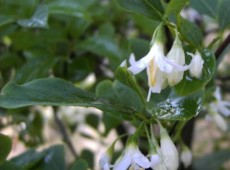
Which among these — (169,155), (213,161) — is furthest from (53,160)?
(213,161)

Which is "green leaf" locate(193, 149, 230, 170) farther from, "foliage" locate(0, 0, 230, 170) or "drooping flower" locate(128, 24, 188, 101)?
"drooping flower" locate(128, 24, 188, 101)

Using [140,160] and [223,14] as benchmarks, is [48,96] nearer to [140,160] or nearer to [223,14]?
[140,160]

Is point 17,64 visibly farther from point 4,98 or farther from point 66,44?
point 4,98

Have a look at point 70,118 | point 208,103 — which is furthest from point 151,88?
point 70,118

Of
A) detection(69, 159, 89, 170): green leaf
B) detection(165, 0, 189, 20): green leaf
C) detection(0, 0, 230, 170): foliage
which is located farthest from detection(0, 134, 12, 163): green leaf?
detection(165, 0, 189, 20): green leaf

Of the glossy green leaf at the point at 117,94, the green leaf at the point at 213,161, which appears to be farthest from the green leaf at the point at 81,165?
the green leaf at the point at 213,161

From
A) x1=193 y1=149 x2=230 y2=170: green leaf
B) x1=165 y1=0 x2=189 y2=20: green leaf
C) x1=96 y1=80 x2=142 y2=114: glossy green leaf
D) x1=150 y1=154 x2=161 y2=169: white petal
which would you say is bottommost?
x1=193 y1=149 x2=230 y2=170: green leaf
